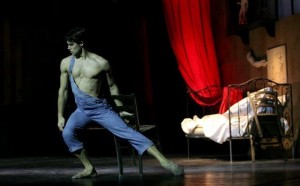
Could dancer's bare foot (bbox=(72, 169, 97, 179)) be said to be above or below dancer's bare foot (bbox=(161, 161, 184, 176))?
below

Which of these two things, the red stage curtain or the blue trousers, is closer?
the blue trousers

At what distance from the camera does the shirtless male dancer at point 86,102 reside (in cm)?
508

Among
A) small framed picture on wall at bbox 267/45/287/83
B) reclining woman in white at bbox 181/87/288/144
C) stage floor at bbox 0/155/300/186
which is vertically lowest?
stage floor at bbox 0/155/300/186

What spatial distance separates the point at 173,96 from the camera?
33.3ft

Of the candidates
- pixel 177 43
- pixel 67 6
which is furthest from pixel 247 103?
pixel 67 6

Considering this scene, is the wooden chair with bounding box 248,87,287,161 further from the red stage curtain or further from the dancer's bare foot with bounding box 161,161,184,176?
the dancer's bare foot with bounding box 161,161,184,176

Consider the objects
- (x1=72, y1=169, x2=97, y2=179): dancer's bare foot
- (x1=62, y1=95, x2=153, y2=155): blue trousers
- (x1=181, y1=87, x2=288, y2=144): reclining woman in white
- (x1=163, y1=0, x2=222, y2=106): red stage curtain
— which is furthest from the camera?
(x1=163, y1=0, x2=222, y2=106): red stage curtain

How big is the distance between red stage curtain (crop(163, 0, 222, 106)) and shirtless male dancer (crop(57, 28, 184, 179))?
401 cm

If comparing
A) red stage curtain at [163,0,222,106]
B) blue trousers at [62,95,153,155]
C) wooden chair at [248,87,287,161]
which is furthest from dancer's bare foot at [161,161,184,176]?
red stage curtain at [163,0,222,106]

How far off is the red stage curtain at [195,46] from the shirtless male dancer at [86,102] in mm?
4009

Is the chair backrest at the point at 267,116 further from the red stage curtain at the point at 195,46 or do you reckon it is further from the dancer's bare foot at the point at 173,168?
the dancer's bare foot at the point at 173,168

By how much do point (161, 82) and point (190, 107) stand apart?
2.04 feet

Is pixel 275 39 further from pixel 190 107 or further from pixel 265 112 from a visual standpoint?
pixel 190 107

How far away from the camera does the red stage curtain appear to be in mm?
9188
